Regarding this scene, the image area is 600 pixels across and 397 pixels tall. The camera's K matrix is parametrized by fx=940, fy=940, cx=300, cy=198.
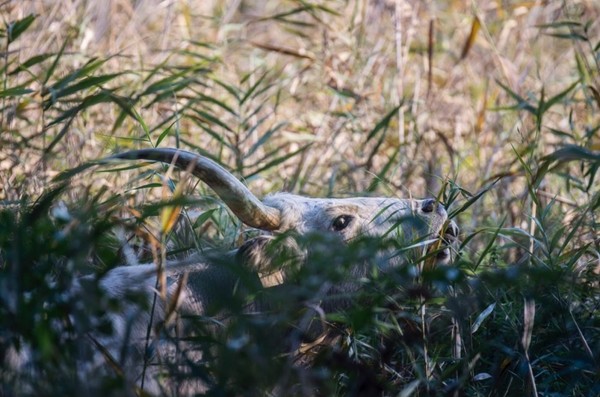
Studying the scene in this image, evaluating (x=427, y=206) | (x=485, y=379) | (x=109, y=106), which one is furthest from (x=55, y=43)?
(x=485, y=379)

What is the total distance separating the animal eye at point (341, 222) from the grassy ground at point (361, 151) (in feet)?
1.38

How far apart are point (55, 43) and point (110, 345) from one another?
4.21m

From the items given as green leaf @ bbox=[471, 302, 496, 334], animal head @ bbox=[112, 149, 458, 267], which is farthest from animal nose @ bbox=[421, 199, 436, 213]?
green leaf @ bbox=[471, 302, 496, 334]

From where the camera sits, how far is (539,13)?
352 inches

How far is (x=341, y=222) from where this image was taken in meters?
4.34

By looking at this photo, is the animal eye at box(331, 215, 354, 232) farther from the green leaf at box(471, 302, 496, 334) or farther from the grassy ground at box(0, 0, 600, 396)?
the green leaf at box(471, 302, 496, 334)

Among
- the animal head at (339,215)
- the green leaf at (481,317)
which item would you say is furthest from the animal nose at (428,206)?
the green leaf at (481,317)

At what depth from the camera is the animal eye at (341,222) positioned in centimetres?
434

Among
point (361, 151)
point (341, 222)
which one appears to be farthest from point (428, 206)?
point (361, 151)

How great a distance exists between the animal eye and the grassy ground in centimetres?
42

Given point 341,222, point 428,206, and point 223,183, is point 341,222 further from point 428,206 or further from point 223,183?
point 223,183

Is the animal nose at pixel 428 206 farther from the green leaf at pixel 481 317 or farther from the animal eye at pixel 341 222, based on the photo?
the green leaf at pixel 481 317

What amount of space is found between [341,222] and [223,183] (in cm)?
75

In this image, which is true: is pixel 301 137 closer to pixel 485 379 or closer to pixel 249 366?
pixel 485 379
